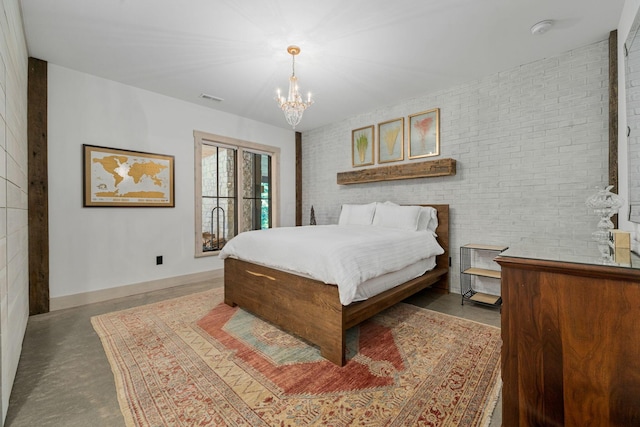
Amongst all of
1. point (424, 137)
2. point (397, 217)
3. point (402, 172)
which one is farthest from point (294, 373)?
point (424, 137)

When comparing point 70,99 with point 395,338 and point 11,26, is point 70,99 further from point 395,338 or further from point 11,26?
point 395,338

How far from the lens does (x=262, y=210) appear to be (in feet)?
17.0

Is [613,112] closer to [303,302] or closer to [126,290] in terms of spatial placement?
[303,302]

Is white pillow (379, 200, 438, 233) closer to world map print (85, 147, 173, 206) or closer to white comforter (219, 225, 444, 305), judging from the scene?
white comforter (219, 225, 444, 305)

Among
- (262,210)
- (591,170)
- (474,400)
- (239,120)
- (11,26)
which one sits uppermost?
(239,120)

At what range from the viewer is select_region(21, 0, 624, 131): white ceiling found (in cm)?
217

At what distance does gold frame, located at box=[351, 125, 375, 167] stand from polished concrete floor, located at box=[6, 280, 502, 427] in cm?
258

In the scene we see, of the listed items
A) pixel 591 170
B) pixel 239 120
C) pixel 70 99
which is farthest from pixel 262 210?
pixel 591 170

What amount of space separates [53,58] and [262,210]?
3.31m

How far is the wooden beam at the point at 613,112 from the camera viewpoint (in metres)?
2.47

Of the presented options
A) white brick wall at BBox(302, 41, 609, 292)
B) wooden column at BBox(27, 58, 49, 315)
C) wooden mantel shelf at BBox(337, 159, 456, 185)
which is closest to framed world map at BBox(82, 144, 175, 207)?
wooden column at BBox(27, 58, 49, 315)

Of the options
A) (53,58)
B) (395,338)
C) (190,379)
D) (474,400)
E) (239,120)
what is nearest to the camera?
(474,400)

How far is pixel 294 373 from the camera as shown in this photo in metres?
1.80

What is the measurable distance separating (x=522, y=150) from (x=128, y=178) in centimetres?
482
